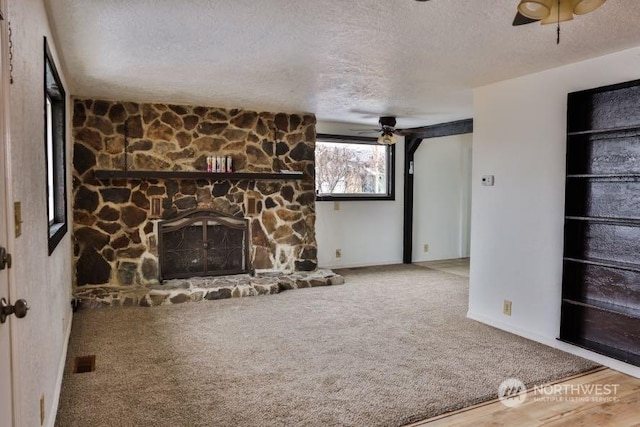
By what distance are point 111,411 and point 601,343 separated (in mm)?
3239

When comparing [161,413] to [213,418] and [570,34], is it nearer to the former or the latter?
[213,418]

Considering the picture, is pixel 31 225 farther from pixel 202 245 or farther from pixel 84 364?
pixel 202 245

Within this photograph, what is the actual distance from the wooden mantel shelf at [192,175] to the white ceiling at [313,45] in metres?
0.82

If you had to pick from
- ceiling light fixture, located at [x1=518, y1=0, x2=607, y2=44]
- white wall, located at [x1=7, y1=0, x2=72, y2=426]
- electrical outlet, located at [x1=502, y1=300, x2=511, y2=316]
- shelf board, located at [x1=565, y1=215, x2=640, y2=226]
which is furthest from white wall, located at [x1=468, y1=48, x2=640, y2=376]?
white wall, located at [x1=7, y1=0, x2=72, y2=426]

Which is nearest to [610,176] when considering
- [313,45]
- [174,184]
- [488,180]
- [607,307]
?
[607,307]

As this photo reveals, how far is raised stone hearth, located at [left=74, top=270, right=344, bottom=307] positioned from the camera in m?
4.60

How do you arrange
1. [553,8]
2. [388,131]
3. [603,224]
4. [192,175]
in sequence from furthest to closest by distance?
[388,131], [192,175], [603,224], [553,8]

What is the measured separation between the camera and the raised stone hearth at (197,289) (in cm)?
460

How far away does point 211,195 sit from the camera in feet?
17.7

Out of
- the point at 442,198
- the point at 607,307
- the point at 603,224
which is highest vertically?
the point at 442,198

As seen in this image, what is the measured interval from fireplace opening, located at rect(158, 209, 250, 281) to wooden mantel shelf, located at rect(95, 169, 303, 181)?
1.38 ft

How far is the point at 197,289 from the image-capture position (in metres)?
4.88

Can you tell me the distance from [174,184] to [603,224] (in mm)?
4176

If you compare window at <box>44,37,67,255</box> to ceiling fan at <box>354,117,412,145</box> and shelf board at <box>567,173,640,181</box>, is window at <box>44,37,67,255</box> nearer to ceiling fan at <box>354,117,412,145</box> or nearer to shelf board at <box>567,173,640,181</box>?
ceiling fan at <box>354,117,412,145</box>
